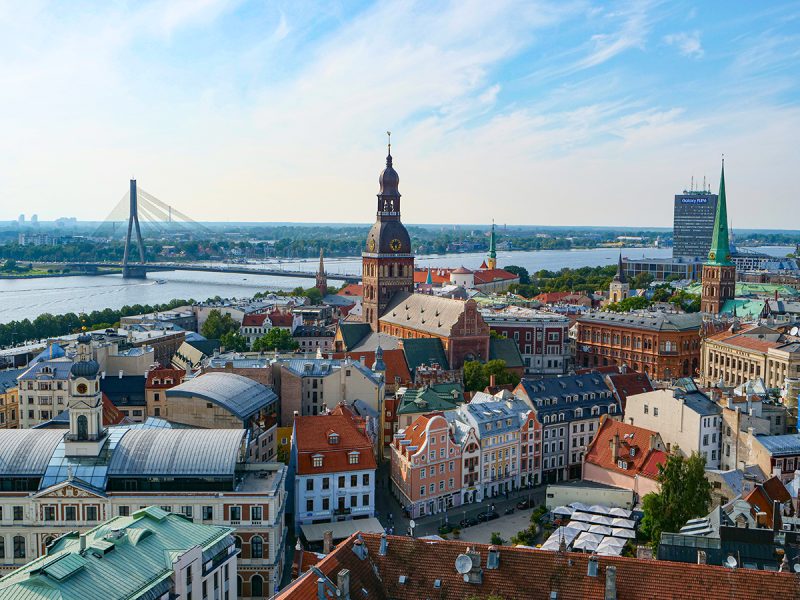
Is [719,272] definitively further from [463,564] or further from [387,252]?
[463,564]

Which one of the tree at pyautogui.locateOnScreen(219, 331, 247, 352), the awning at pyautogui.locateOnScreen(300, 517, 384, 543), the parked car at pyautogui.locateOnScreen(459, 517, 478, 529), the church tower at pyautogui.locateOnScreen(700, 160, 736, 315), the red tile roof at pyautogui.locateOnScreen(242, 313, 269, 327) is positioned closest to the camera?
the awning at pyautogui.locateOnScreen(300, 517, 384, 543)

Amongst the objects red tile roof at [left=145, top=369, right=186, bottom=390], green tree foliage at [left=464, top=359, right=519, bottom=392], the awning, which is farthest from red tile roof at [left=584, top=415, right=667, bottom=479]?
red tile roof at [left=145, top=369, right=186, bottom=390]

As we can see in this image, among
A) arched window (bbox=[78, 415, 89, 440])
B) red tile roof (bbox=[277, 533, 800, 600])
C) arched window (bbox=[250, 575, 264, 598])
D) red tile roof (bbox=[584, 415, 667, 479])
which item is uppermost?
arched window (bbox=[78, 415, 89, 440])

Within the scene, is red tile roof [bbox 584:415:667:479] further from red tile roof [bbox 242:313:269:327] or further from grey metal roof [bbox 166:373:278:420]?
red tile roof [bbox 242:313:269:327]

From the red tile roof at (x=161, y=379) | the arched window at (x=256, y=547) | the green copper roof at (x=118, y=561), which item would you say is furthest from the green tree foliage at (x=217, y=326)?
the green copper roof at (x=118, y=561)

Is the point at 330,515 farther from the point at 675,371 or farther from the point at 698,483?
the point at 675,371

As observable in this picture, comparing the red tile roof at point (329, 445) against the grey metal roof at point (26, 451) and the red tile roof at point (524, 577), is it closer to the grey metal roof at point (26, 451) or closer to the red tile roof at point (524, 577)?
the grey metal roof at point (26, 451)

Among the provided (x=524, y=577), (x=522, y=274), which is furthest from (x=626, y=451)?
(x=522, y=274)
